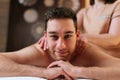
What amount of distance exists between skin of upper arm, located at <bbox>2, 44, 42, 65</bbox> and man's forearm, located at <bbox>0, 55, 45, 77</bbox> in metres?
0.09

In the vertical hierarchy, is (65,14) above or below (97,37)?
above

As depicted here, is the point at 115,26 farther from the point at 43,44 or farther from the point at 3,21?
the point at 3,21

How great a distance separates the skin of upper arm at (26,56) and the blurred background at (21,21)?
69.8 inches

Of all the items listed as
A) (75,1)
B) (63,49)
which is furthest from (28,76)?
(75,1)

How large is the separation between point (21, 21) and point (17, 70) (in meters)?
2.06

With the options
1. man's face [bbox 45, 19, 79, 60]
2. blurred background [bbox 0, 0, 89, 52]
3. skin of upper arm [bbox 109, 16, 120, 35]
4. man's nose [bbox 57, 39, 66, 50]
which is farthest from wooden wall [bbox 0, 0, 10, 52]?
man's nose [bbox 57, 39, 66, 50]

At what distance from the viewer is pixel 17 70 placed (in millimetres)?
1195

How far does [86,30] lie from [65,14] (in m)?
0.64

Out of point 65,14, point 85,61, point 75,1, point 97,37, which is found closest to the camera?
point 65,14

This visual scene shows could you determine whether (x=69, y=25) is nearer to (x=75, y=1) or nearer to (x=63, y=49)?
(x=63, y=49)

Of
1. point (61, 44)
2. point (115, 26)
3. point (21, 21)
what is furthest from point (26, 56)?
point (21, 21)

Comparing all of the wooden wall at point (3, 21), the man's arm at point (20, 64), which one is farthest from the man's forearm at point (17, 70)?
the wooden wall at point (3, 21)

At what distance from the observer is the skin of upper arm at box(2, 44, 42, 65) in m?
1.32

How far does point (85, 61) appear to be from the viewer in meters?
1.40
